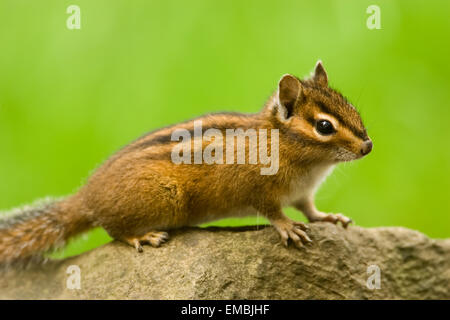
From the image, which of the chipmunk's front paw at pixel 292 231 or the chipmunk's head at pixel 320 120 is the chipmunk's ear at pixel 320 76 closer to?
the chipmunk's head at pixel 320 120

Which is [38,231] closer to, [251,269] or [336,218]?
[251,269]

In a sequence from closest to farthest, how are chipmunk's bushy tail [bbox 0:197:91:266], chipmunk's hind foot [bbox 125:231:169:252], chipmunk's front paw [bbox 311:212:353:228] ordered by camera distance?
1. chipmunk's hind foot [bbox 125:231:169:252]
2. chipmunk's bushy tail [bbox 0:197:91:266]
3. chipmunk's front paw [bbox 311:212:353:228]

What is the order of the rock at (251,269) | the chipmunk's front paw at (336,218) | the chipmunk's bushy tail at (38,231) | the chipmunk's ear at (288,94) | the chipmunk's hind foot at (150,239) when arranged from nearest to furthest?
the rock at (251,269) → the chipmunk's ear at (288,94) → the chipmunk's hind foot at (150,239) → the chipmunk's bushy tail at (38,231) → the chipmunk's front paw at (336,218)

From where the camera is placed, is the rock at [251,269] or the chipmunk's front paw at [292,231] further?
the chipmunk's front paw at [292,231]

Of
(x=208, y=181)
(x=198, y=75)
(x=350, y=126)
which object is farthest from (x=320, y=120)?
(x=198, y=75)

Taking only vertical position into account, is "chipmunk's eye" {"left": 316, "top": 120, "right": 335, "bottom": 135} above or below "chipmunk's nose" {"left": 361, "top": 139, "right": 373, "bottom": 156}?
above

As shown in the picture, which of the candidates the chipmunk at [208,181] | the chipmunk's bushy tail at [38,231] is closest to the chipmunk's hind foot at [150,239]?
the chipmunk at [208,181]

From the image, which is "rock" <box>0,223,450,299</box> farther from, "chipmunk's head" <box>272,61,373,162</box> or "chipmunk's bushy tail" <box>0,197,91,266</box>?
"chipmunk's head" <box>272,61,373,162</box>

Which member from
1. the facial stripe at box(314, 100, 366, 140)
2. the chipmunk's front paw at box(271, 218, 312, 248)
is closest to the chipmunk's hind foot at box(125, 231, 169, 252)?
the chipmunk's front paw at box(271, 218, 312, 248)
